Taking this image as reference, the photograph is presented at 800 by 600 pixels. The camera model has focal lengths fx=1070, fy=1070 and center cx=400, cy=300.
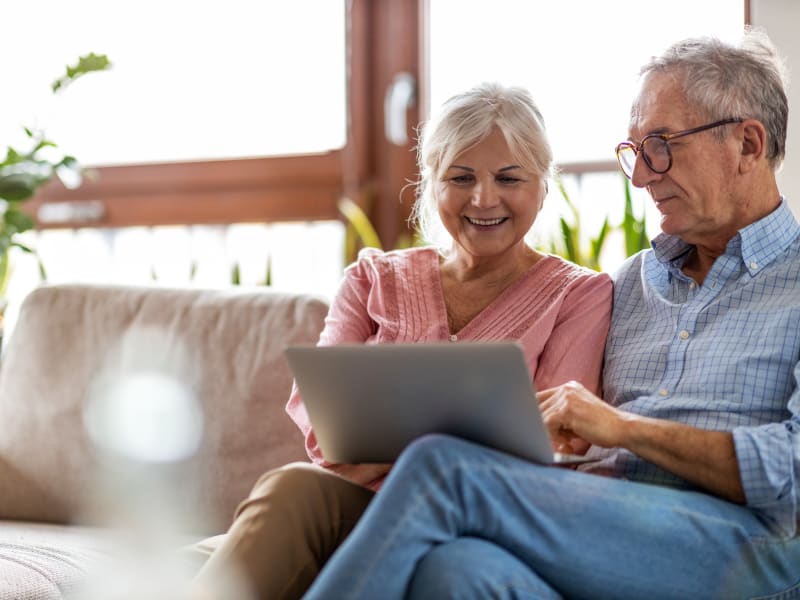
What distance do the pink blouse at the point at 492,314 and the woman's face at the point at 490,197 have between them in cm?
9

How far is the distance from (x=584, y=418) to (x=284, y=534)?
48 centimetres

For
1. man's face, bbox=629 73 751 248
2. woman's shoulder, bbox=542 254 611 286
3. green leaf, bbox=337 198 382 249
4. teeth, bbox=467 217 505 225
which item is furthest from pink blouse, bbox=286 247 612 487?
green leaf, bbox=337 198 382 249

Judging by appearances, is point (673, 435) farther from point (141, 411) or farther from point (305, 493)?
point (141, 411)

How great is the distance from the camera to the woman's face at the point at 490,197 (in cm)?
198

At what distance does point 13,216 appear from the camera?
112 inches

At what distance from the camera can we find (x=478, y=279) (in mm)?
2066

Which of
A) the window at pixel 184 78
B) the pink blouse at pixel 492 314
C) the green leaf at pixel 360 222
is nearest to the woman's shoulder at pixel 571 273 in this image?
the pink blouse at pixel 492 314

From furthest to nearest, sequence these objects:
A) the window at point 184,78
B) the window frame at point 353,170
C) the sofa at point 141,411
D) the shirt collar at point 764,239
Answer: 1. the window at point 184,78
2. the window frame at point 353,170
3. the sofa at point 141,411
4. the shirt collar at point 764,239

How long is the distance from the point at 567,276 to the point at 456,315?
0.73 feet

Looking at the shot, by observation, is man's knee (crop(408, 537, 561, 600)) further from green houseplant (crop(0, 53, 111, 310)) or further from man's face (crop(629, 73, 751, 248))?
green houseplant (crop(0, 53, 111, 310))

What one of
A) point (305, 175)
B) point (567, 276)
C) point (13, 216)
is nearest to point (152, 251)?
point (305, 175)

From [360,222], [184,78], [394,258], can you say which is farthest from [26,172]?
[394,258]

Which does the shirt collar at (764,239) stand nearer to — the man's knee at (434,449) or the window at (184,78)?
the man's knee at (434,449)

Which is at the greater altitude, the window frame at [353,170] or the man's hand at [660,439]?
the window frame at [353,170]
